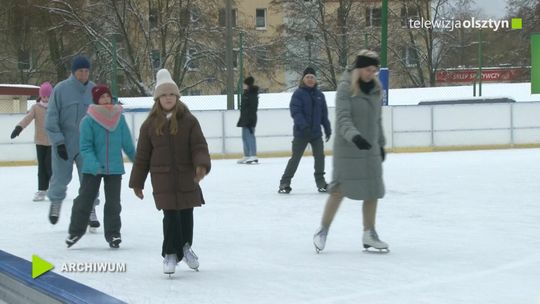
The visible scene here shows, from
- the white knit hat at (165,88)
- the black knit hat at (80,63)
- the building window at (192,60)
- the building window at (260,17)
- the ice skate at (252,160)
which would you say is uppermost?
the building window at (260,17)

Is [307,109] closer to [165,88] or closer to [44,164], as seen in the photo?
[44,164]

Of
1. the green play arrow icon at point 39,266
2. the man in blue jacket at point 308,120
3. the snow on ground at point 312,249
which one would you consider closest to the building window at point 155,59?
the snow on ground at point 312,249

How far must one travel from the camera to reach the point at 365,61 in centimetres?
638

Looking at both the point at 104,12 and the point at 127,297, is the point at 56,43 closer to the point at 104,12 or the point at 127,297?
the point at 104,12

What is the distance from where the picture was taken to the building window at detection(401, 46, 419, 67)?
3638cm

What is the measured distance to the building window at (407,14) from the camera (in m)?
37.0

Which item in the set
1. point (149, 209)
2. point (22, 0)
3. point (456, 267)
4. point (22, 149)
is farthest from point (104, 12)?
point (456, 267)

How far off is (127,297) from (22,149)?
14.4 m

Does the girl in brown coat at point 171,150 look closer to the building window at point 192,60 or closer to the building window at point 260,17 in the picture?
the building window at point 192,60

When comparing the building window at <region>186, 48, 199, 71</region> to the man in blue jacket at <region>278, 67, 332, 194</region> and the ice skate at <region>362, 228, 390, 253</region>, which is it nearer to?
the man in blue jacket at <region>278, 67, 332, 194</region>

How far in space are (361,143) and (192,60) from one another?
28126 mm

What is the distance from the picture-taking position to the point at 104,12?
34.8 metres

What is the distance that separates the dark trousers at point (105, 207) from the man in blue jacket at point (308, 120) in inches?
162

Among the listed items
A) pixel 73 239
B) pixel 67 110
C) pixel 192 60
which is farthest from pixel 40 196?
pixel 192 60
